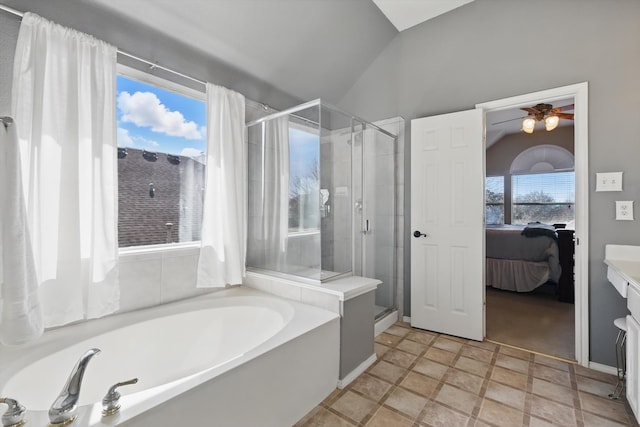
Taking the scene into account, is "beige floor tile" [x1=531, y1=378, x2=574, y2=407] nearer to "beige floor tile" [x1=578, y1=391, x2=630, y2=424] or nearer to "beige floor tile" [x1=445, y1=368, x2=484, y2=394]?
"beige floor tile" [x1=578, y1=391, x2=630, y2=424]

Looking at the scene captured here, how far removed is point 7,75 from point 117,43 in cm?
60

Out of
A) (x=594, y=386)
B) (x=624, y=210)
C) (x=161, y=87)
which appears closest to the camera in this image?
(x=594, y=386)

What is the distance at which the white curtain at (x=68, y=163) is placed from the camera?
4.75 ft

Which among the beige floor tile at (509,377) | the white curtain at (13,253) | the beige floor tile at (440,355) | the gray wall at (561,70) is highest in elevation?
the gray wall at (561,70)

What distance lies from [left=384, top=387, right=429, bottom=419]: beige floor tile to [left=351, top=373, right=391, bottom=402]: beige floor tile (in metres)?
0.06

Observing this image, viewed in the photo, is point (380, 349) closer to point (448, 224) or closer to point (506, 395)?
point (506, 395)

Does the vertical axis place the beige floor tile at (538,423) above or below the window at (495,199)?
below

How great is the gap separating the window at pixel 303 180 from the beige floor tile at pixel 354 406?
1.20 m

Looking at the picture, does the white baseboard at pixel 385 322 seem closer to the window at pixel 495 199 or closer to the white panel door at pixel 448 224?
the white panel door at pixel 448 224

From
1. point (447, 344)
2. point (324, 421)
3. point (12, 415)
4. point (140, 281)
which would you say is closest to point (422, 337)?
point (447, 344)

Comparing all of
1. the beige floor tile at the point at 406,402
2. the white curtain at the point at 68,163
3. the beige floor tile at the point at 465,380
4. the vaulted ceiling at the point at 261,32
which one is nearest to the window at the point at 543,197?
the vaulted ceiling at the point at 261,32

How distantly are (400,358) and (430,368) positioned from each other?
23 cm

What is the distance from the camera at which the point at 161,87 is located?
2131 millimetres

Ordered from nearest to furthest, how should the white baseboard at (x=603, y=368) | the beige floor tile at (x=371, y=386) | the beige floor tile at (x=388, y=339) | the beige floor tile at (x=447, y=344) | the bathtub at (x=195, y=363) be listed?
the bathtub at (x=195, y=363)
the beige floor tile at (x=371, y=386)
the white baseboard at (x=603, y=368)
the beige floor tile at (x=447, y=344)
the beige floor tile at (x=388, y=339)
